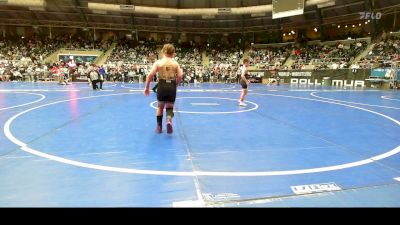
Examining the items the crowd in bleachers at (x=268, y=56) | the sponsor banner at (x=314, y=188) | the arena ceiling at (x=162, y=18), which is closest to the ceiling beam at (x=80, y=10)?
the arena ceiling at (x=162, y=18)

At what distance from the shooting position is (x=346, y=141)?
559 cm

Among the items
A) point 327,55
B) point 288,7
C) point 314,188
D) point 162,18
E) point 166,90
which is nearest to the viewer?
point 314,188

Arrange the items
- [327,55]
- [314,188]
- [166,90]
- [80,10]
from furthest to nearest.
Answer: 1. [80,10]
2. [327,55]
3. [166,90]
4. [314,188]

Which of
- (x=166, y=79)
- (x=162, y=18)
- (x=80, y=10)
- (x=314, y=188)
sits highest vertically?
(x=80, y=10)

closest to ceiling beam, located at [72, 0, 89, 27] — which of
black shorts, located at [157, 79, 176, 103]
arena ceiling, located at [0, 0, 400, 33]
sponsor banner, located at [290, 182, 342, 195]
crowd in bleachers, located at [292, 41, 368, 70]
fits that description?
arena ceiling, located at [0, 0, 400, 33]

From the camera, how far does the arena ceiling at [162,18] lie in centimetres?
3550

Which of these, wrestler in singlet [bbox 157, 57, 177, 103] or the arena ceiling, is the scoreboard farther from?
wrestler in singlet [bbox 157, 57, 177, 103]

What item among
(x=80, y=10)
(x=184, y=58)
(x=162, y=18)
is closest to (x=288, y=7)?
(x=184, y=58)

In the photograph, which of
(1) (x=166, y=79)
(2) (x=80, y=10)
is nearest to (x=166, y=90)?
(1) (x=166, y=79)

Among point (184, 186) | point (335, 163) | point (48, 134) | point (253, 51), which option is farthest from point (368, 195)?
point (253, 51)

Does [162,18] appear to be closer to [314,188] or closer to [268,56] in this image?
[268,56]

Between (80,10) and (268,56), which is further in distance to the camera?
(268,56)

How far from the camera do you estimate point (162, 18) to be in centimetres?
4050

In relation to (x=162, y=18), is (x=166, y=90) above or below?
below
